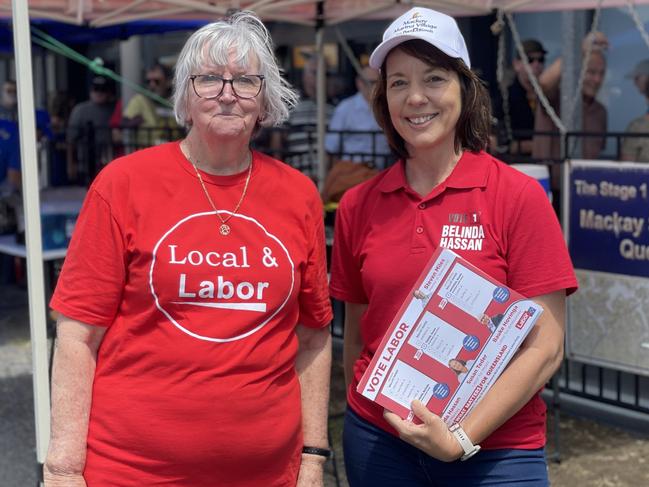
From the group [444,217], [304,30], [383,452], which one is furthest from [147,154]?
[304,30]

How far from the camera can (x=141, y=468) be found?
216cm

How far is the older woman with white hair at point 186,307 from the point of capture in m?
2.13

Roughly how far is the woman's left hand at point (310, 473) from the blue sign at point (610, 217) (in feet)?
8.44

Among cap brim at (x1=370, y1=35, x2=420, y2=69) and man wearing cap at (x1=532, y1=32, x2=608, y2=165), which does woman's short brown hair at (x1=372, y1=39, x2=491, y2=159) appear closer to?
cap brim at (x1=370, y1=35, x2=420, y2=69)

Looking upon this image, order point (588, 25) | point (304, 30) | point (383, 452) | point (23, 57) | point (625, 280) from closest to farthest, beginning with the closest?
point (383, 452)
point (23, 57)
point (625, 280)
point (588, 25)
point (304, 30)

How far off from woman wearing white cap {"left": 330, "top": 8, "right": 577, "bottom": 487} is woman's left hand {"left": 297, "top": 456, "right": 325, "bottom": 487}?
0.08 metres

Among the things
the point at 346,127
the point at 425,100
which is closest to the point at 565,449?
the point at 425,100

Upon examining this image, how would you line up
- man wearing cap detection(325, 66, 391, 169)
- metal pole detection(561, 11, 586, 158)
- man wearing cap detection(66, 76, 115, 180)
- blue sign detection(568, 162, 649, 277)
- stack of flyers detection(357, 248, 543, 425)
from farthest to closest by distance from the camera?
A: man wearing cap detection(66, 76, 115, 180) < man wearing cap detection(325, 66, 391, 169) < metal pole detection(561, 11, 586, 158) < blue sign detection(568, 162, 649, 277) < stack of flyers detection(357, 248, 543, 425)

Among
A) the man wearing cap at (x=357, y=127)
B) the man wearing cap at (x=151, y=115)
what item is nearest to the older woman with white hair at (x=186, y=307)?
the man wearing cap at (x=357, y=127)

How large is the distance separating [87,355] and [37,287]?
1.02 m

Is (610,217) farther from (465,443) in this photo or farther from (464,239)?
(465,443)

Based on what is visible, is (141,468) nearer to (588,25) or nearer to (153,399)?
(153,399)

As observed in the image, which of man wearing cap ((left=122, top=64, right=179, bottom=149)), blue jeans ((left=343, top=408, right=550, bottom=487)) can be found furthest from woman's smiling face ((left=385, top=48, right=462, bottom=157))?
man wearing cap ((left=122, top=64, right=179, bottom=149))

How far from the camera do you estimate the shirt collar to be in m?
2.22
